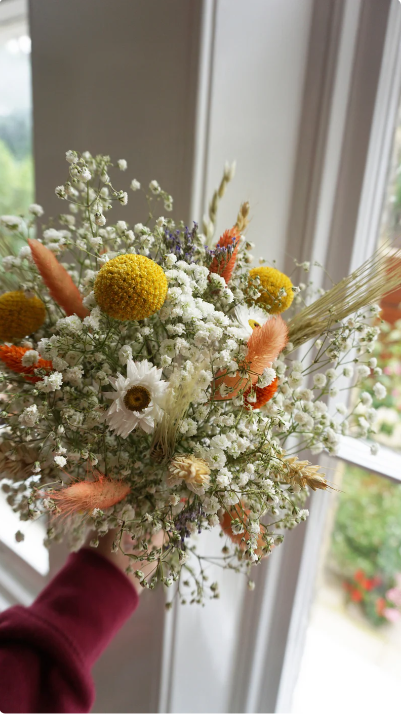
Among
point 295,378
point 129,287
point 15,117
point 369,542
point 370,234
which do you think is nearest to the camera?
point 129,287

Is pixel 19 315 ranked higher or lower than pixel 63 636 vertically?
higher

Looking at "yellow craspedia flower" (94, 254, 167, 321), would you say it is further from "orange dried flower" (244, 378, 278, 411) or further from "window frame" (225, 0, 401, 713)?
"window frame" (225, 0, 401, 713)

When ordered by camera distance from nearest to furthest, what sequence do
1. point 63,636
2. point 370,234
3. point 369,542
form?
1. point 63,636
2. point 370,234
3. point 369,542

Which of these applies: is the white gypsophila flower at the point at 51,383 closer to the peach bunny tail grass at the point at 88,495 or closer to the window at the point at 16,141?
the peach bunny tail grass at the point at 88,495

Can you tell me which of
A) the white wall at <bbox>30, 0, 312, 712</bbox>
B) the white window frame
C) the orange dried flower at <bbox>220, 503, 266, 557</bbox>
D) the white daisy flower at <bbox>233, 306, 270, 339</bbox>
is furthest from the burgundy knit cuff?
the white daisy flower at <bbox>233, 306, 270, 339</bbox>

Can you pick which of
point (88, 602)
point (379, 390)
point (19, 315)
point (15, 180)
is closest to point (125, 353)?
point (19, 315)

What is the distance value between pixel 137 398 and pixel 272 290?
0.21m

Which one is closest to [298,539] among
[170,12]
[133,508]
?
[133,508]

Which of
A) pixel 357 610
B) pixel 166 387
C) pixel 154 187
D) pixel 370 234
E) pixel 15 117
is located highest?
pixel 15 117

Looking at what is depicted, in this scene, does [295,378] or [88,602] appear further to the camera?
[88,602]

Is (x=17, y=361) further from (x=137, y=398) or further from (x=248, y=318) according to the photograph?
(x=248, y=318)

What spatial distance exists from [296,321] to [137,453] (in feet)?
0.83

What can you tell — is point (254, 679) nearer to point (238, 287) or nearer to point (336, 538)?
point (336, 538)

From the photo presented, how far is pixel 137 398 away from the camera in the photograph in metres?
0.49
